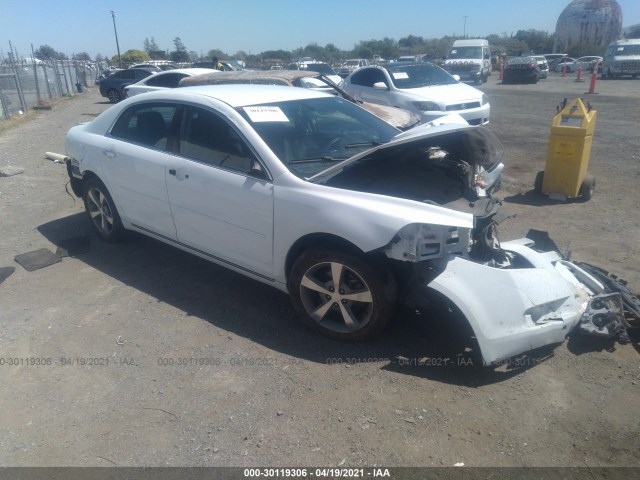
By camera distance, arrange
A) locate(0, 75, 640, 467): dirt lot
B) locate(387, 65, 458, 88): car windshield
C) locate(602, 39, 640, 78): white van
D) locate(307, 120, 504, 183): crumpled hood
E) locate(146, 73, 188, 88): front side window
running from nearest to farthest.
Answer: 1. locate(0, 75, 640, 467): dirt lot
2. locate(307, 120, 504, 183): crumpled hood
3. locate(387, 65, 458, 88): car windshield
4. locate(146, 73, 188, 88): front side window
5. locate(602, 39, 640, 78): white van

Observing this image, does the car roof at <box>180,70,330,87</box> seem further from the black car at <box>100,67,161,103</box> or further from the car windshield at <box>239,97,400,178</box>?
the black car at <box>100,67,161,103</box>

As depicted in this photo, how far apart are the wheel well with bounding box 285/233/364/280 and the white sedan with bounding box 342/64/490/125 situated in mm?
7246

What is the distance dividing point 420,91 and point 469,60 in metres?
19.2

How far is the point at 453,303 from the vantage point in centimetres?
303

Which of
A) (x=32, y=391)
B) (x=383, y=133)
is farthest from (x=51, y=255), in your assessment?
(x=383, y=133)

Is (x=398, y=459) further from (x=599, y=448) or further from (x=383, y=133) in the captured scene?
(x=383, y=133)

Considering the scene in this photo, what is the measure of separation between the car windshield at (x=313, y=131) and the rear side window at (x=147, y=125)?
896mm

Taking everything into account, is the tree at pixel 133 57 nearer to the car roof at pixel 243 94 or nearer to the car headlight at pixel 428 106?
the car headlight at pixel 428 106

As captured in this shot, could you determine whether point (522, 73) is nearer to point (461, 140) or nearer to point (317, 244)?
point (461, 140)

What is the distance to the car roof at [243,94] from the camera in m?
4.05

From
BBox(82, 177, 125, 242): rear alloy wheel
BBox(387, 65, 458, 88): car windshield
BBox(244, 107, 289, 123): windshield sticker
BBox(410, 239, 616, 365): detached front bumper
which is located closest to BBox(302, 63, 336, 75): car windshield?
BBox(387, 65, 458, 88): car windshield

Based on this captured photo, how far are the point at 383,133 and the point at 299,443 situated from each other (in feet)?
9.32

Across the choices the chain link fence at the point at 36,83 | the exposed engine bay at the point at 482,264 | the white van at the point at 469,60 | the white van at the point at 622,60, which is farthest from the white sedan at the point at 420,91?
the white van at the point at 622,60

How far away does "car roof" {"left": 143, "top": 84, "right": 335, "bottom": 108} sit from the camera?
159 inches
